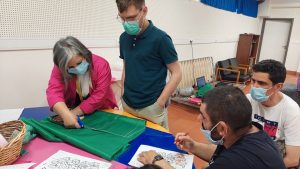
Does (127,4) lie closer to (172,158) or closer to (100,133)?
(100,133)

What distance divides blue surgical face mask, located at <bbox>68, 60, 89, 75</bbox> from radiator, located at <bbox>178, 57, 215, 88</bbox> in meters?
3.39

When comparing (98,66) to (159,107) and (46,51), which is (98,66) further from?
(46,51)

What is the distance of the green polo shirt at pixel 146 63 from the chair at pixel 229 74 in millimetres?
4753

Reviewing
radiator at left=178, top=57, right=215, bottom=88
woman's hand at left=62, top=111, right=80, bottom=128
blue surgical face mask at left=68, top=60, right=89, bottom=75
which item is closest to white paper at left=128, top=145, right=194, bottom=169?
woman's hand at left=62, top=111, right=80, bottom=128

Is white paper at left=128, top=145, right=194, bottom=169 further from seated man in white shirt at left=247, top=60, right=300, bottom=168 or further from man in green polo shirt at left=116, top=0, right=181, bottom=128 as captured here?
seated man in white shirt at left=247, top=60, right=300, bottom=168

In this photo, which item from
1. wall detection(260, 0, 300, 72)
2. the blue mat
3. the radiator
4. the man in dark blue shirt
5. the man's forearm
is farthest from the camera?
wall detection(260, 0, 300, 72)

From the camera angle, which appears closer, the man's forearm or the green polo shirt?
the man's forearm

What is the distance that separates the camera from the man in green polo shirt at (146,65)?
1499mm

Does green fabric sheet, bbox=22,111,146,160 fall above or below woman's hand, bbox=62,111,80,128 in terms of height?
below

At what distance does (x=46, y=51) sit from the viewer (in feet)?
7.77

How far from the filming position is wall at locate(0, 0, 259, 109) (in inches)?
84.9

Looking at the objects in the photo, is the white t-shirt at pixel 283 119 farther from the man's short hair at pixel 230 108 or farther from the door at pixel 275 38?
the door at pixel 275 38

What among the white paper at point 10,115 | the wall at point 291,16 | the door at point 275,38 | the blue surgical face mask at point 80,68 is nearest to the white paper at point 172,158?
the blue surgical face mask at point 80,68

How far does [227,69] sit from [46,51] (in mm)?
4799
